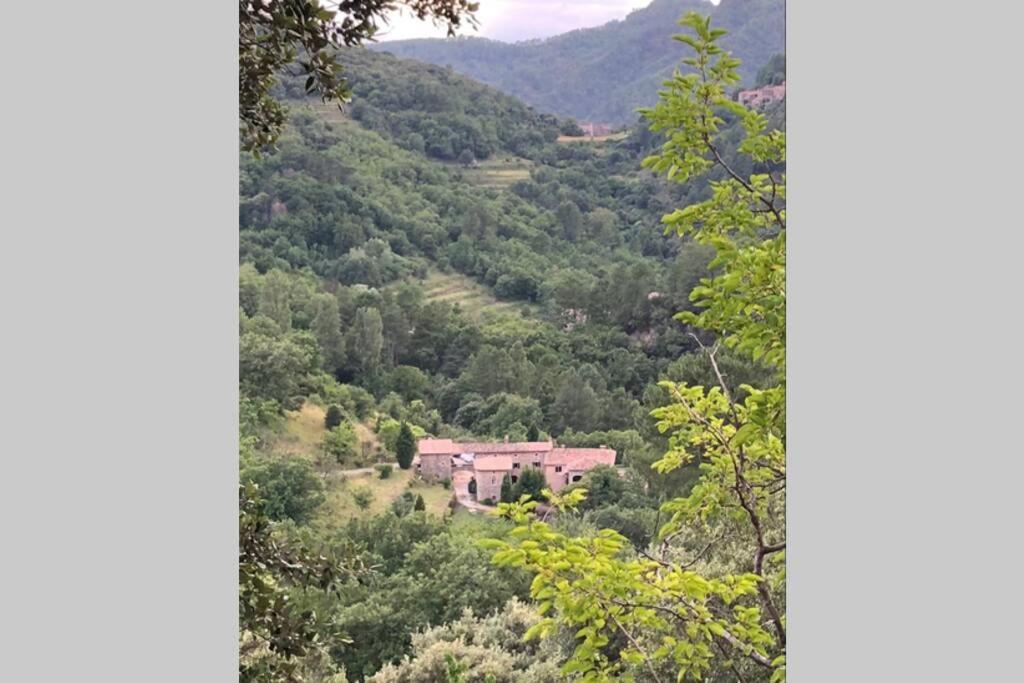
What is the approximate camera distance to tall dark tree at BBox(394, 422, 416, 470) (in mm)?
3803

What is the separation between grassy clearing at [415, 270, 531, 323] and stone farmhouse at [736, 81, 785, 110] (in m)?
1.20

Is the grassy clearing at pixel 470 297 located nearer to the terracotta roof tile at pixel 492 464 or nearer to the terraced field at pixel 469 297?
the terraced field at pixel 469 297

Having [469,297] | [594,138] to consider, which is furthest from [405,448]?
[594,138]

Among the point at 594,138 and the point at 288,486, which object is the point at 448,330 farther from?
the point at 594,138

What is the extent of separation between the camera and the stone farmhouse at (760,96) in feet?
11.3

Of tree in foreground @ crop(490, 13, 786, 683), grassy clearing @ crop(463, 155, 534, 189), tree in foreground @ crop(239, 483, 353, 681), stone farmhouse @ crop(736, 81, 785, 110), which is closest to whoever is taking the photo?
tree in foreground @ crop(239, 483, 353, 681)

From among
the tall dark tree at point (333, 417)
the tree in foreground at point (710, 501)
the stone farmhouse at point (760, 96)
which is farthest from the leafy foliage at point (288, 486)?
the stone farmhouse at point (760, 96)

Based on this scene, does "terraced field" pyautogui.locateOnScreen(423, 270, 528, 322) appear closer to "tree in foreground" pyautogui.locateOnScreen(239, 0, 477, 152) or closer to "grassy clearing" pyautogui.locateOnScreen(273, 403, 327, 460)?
"grassy clearing" pyautogui.locateOnScreen(273, 403, 327, 460)

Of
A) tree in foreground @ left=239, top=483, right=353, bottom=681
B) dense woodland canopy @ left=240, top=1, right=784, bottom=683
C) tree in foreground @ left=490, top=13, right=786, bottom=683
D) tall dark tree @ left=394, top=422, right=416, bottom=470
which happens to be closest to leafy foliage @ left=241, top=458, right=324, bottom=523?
dense woodland canopy @ left=240, top=1, right=784, bottom=683

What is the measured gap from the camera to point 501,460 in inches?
150

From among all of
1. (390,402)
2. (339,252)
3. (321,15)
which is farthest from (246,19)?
(390,402)

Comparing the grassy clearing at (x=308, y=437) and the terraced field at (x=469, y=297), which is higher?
the terraced field at (x=469, y=297)

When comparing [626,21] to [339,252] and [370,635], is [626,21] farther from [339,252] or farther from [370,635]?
[370,635]

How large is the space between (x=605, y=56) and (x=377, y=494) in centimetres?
187
